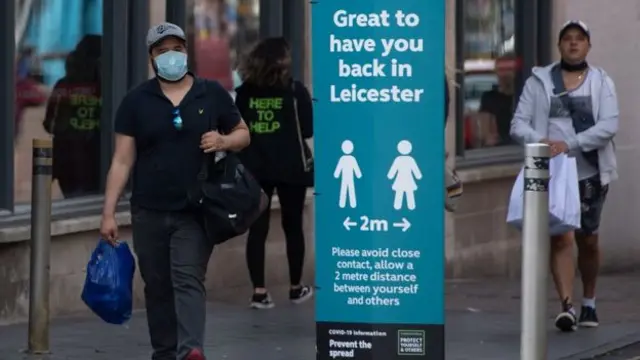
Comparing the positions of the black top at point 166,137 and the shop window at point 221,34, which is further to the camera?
the shop window at point 221,34

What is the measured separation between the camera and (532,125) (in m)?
10.6

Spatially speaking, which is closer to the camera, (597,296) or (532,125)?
(532,125)

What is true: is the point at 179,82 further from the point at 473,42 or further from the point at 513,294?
the point at 473,42

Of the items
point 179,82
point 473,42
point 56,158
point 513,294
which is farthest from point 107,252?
point 473,42

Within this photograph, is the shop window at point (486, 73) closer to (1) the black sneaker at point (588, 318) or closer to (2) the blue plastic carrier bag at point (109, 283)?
(1) the black sneaker at point (588, 318)

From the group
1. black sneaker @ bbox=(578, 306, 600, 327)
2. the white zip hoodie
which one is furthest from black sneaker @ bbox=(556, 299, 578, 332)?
the white zip hoodie

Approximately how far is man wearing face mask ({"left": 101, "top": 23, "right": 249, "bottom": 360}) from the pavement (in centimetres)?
116

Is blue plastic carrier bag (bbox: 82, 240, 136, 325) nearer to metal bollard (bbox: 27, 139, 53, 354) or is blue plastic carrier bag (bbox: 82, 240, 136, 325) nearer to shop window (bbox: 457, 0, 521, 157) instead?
metal bollard (bbox: 27, 139, 53, 354)

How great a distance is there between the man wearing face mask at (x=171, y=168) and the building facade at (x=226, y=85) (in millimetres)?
2282

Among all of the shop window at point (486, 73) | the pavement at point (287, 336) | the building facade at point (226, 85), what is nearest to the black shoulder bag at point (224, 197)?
the pavement at point (287, 336)

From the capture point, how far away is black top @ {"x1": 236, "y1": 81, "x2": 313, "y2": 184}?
11562mm

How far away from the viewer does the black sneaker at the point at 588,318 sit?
10.8 m

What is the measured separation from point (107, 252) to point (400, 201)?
1785 millimetres

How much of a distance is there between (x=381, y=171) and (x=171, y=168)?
49.5 inches
